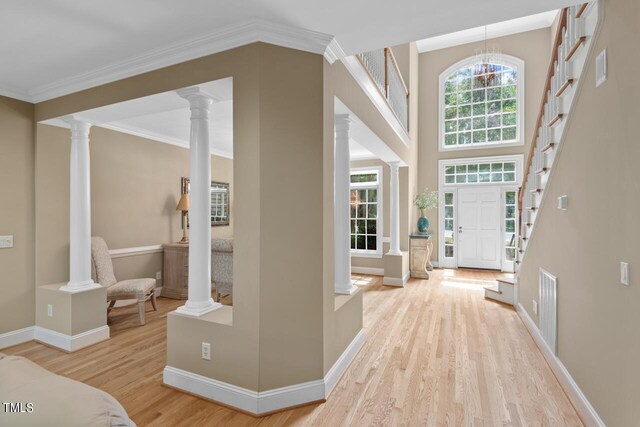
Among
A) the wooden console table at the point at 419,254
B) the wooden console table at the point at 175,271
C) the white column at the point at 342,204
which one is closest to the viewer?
the white column at the point at 342,204

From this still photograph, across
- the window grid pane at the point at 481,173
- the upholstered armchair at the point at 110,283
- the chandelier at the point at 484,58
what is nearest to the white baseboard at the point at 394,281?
the window grid pane at the point at 481,173

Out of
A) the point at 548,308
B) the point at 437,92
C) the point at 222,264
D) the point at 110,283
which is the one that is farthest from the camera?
the point at 437,92

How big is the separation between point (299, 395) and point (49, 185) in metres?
3.39

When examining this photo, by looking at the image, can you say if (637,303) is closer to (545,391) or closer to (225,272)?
(545,391)

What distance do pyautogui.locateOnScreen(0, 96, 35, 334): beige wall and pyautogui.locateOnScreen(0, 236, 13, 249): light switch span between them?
0.10ft

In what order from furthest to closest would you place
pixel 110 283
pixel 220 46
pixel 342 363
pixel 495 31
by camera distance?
pixel 495 31
pixel 110 283
pixel 342 363
pixel 220 46

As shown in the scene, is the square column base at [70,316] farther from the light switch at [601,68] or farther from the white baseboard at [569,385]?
the light switch at [601,68]

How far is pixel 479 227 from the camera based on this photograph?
7.27 meters

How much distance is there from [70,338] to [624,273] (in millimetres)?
4383

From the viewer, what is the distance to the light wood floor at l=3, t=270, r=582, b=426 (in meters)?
2.06

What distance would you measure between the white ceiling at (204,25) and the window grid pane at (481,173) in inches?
233

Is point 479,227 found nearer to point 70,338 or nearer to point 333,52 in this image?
point 333,52

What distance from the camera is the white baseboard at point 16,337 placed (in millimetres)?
3096

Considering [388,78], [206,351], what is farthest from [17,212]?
[388,78]
